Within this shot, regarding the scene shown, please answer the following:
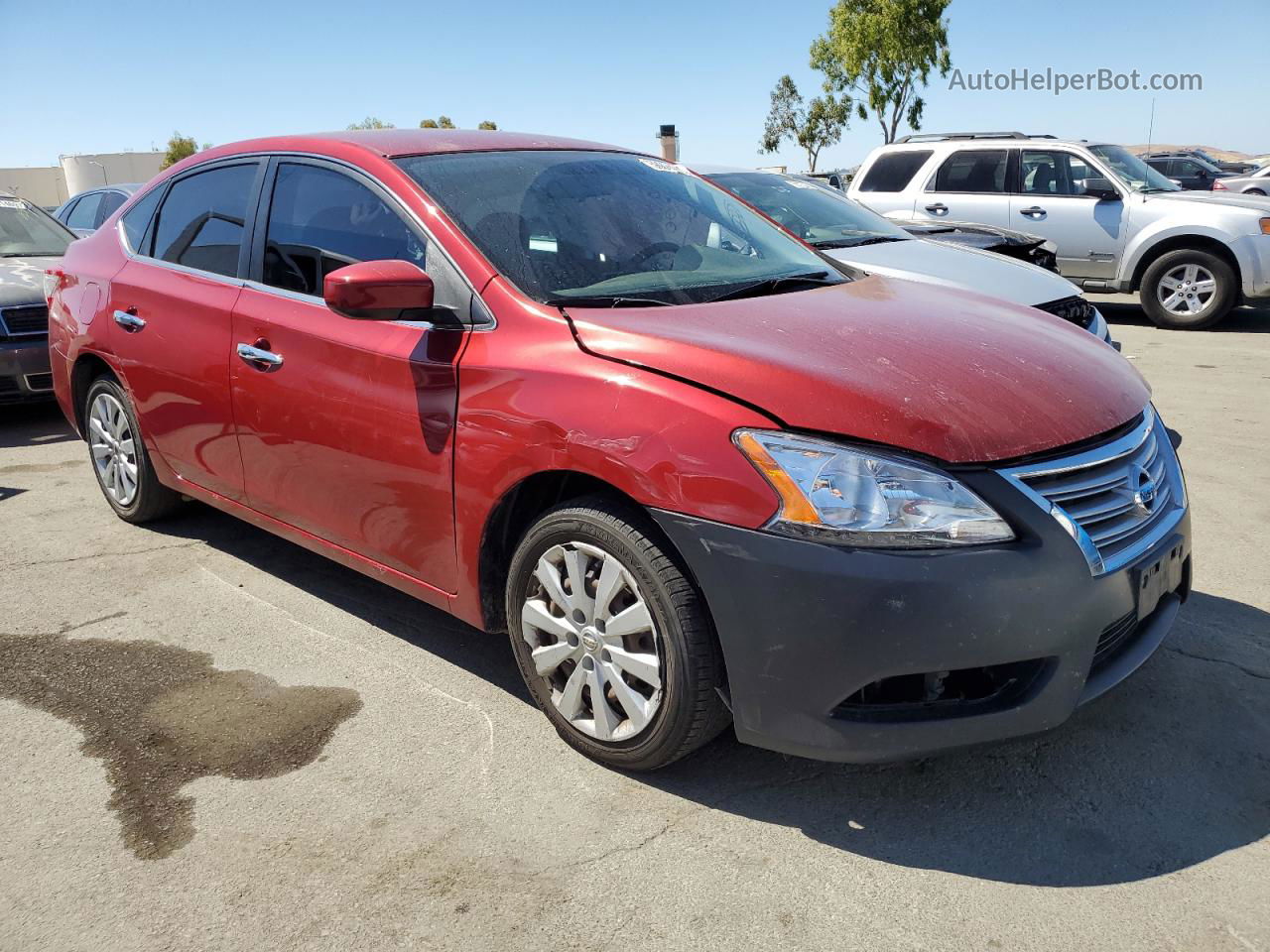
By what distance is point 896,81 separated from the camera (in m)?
37.0

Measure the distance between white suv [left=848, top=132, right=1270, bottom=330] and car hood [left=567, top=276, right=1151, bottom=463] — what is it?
27.6 ft

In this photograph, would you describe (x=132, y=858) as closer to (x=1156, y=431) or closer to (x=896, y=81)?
(x=1156, y=431)

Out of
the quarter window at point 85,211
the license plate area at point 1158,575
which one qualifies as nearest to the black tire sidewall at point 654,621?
the license plate area at point 1158,575

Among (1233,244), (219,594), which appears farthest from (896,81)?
(219,594)

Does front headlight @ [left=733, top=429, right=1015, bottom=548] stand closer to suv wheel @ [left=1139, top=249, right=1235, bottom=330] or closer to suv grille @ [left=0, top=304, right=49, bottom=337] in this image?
suv grille @ [left=0, top=304, right=49, bottom=337]

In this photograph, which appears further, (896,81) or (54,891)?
(896,81)

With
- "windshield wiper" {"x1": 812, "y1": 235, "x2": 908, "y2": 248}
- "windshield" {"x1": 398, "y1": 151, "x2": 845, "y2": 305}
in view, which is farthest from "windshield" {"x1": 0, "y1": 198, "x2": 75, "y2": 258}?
"windshield" {"x1": 398, "y1": 151, "x2": 845, "y2": 305}

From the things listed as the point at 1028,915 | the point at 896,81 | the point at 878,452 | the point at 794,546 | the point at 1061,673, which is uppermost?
the point at 896,81

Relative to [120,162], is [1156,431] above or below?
below

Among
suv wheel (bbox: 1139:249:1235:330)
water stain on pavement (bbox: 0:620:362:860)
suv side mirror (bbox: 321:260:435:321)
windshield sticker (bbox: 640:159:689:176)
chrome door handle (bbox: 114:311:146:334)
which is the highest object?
windshield sticker (bbox: 640:159:689:176)

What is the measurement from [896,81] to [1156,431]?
37.2 m

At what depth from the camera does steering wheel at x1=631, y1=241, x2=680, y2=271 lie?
11.0ft

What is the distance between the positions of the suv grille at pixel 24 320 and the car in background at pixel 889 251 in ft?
15.3

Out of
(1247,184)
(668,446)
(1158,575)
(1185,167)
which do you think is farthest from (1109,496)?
(1185,167)
